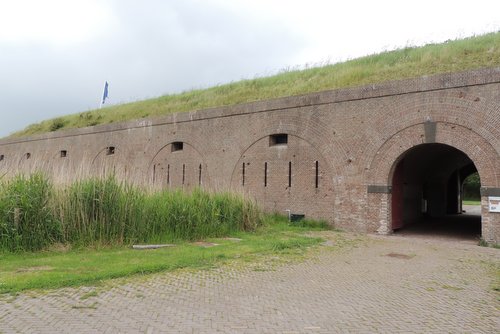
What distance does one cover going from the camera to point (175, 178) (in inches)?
742

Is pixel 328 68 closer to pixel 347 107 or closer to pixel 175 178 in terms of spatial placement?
pixel 347 107

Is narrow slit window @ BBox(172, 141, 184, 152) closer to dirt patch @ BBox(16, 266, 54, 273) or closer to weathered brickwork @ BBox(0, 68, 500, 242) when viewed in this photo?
weathered brickwork @ BBox(0, 68, 500, 242)

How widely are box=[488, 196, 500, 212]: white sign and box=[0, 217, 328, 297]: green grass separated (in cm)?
428

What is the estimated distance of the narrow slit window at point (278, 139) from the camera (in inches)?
585

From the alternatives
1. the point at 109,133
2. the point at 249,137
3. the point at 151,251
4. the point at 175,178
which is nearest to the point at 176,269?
the point at 151,251

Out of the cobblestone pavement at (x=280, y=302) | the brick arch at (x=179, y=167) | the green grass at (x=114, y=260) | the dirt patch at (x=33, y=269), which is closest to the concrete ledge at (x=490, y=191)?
the cobblestone pavement at (x=280, y=302)

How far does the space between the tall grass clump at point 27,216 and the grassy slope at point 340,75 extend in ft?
33.8

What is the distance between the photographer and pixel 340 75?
15.7 meters

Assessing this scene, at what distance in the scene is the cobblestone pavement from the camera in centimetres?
424

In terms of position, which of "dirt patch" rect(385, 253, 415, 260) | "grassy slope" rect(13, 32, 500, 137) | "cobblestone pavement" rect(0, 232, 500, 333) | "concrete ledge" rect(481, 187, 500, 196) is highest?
"grassy slope" rect(13, 32, 500, 137)

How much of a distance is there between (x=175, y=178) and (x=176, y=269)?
1218 cm

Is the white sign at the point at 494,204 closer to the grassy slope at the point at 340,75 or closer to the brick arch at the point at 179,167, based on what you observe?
the grassy slope at the point at 340,75

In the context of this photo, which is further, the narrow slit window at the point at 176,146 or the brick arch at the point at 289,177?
the narrow slit window at the point at 176,146

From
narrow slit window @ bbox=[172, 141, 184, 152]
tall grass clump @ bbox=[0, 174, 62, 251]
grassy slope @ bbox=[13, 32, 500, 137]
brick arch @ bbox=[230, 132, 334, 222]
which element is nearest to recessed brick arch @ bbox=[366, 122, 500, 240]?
brick arch @ bbox=[230, 132, 334, 222]
